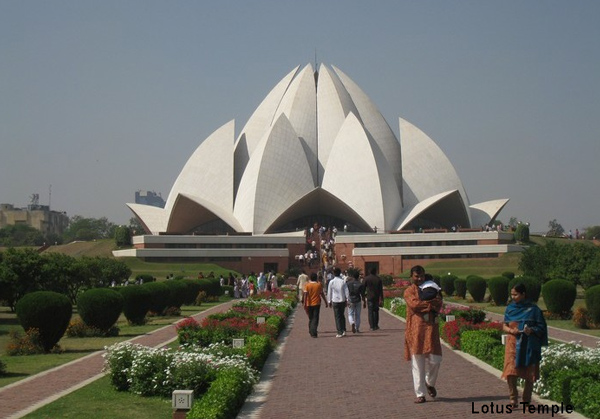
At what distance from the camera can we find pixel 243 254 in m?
43.3

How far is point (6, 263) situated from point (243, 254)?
25.1m

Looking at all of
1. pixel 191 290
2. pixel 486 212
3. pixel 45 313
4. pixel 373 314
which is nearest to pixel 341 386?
pixel 45 313

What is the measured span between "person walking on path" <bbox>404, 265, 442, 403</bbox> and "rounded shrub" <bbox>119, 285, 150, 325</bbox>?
9541mm

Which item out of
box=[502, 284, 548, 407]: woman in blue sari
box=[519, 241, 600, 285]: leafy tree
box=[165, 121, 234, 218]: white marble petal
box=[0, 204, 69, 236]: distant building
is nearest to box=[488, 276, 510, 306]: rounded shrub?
box=[519, 241, 600, 285]: leafy tree

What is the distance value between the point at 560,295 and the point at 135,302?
841 centimetres

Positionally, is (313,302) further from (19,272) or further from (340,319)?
(19,272)

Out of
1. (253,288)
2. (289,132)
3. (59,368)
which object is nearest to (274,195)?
(289,132)

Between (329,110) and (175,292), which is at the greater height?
(329,110)

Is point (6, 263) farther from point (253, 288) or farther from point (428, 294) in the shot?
point (428, 294)

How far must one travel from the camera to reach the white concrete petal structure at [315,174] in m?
46.8

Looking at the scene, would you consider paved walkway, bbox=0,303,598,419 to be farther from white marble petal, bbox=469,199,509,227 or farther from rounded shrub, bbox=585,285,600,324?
white marble petal, bbox=469,199,509,227

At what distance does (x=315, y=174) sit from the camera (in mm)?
50562

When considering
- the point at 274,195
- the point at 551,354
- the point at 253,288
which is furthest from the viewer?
the point at 274,195

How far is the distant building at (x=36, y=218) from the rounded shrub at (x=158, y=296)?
97.8 m
